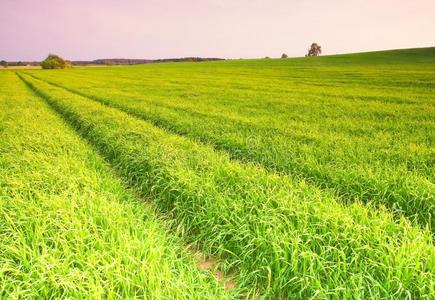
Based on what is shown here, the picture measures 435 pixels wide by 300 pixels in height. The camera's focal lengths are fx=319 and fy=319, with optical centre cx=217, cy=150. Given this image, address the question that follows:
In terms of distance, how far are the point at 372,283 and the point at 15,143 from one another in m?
9.45

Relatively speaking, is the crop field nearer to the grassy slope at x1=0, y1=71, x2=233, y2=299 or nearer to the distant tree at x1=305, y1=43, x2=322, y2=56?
the grassy slope at x1=0, y1=71, x2=233, y2=299

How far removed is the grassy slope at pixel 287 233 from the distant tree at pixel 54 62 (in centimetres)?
12427

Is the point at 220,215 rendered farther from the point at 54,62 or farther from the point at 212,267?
the point at 54,62

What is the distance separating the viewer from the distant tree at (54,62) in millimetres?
113188

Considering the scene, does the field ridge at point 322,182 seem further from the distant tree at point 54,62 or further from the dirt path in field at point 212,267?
the distant tree at point 54,62

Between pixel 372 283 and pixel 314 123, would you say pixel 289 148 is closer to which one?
pixel 314 123

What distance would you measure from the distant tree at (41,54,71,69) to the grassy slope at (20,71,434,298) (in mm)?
124270

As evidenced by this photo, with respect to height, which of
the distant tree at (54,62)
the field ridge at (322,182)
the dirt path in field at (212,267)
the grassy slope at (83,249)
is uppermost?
the distant tree at (54,62)

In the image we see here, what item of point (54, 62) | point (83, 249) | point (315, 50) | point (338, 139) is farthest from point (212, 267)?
point (315, 50)

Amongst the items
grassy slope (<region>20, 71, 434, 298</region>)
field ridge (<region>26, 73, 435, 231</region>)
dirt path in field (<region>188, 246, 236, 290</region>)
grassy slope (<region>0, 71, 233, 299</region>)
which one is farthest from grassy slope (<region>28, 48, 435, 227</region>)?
grassy slope (<region>0, 71, 233, 299</region>)

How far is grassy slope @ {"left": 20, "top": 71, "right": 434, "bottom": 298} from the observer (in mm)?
3389

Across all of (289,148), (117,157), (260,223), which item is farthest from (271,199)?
(117,157)

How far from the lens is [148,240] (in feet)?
12.9

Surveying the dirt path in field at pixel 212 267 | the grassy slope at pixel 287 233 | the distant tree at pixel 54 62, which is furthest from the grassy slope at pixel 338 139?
the distant tree at pixel 54 62
